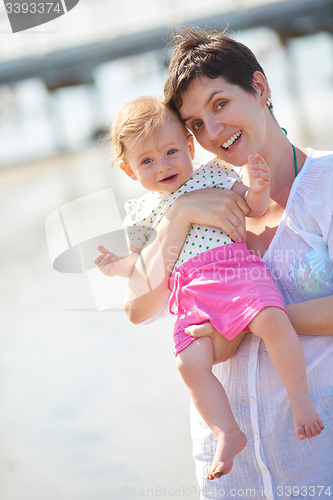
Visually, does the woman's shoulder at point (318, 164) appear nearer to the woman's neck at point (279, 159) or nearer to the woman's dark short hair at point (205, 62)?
the woman's neck at point (279, 159)

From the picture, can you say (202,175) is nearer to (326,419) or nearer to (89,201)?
(326,419)

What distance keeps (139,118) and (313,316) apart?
753mm

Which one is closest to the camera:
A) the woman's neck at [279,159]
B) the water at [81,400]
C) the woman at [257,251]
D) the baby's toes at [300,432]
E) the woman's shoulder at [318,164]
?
the baby's toes at [300,432]

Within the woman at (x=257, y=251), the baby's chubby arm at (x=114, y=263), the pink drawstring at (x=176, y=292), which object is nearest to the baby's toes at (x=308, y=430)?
the woman at (x=257, y=251)

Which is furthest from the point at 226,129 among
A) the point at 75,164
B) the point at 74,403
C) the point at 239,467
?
the point at 75,164

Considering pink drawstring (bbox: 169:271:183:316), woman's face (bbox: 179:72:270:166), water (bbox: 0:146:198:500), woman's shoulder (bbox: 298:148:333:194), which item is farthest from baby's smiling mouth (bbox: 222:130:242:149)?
water (bbox: 0:146:198:500)

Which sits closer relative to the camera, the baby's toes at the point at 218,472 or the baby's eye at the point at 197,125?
the baby's toes at the point at 218,472

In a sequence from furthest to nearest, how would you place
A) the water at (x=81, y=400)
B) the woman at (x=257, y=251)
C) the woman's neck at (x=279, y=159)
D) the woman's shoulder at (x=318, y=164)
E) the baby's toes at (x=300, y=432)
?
the water at (x=81, y=400), the woman's neck at (x=279, y=159), the woman's shoulder at (x=318, y=164), the woman at (x=257, y=251), the baby's toes at (x=300, y=432)

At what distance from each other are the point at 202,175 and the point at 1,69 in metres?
8.84

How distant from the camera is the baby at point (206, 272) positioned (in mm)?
1109

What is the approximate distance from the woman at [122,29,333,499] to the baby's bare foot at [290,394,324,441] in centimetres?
9

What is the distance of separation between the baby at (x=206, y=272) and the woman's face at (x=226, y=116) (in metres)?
0.08

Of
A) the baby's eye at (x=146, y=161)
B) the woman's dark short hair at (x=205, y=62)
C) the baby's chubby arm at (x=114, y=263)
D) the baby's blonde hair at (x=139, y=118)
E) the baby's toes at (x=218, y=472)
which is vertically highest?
the woman's dark short hair at (x=205, y=62)

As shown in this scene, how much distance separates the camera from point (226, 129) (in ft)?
4.41
